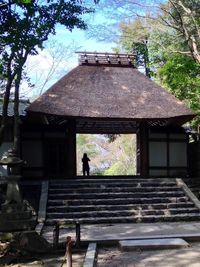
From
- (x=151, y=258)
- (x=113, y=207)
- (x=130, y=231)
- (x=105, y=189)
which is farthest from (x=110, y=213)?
(x=151, y=258)

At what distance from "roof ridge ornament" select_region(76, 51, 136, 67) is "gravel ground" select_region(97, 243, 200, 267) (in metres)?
13.4

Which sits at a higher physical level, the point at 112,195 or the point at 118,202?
the point at 112,195

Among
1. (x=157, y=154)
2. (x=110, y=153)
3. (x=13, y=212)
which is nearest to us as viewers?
(x=13, y=212)

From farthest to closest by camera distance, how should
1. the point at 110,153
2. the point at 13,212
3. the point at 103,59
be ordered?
the point at 110,153 → the point at 103,59 → the point at 13,212

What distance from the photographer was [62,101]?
18.1 metres

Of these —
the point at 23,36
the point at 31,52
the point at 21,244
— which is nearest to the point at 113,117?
the point at 31,52

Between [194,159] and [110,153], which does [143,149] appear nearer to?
[194,159]

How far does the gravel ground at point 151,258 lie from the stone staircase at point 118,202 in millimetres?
4244

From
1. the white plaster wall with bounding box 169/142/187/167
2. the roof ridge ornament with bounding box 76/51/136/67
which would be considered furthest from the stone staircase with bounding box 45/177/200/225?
the roof ridge ornament with bounding box 76/51/136/67

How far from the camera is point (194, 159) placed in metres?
20.6

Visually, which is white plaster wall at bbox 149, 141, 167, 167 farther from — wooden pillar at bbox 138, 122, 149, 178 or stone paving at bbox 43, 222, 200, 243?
stone paving at bbox 43, 222, 200, 243

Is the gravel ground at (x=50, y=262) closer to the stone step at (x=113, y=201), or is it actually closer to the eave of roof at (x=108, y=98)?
the stone step at (x=113, y=201)

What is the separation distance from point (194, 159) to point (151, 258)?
12.4 m

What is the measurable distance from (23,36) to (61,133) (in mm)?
8850
